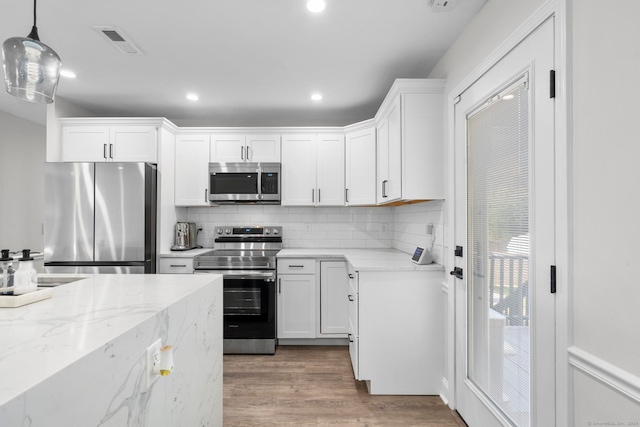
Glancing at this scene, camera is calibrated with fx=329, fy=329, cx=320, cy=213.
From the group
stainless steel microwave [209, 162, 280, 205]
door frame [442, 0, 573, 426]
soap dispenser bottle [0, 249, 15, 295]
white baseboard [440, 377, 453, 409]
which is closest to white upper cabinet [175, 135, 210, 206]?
stainless steel microwave [209, 162, 280, 205]

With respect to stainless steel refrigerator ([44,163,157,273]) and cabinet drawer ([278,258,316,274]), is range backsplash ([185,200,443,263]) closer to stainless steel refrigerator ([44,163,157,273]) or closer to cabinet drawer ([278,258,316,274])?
cabinet drawer ([278,258,316,274])

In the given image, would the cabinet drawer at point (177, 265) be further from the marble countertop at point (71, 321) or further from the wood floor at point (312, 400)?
the marble countertop at point (71, 321)

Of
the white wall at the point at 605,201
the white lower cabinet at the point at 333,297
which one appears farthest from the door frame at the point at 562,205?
the white lower cabinet at the point at 333,297

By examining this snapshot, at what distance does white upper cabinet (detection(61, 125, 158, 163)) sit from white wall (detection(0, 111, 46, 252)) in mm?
1352

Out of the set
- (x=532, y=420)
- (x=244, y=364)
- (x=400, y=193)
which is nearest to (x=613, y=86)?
(x=532, y=420)

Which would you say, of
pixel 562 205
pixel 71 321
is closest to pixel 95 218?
pixel 71 321

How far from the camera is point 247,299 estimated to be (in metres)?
3.25

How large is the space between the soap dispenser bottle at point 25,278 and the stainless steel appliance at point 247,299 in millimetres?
2157

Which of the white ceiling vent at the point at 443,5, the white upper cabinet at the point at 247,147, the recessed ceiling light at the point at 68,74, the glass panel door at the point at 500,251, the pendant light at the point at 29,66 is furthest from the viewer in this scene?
the white upper cabinet at the point at 247,147

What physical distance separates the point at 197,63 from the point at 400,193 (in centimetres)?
189

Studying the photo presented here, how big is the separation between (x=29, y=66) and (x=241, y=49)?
1430mm

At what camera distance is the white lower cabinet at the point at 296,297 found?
3324 mm

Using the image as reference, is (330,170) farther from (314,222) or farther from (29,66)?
(29,66)

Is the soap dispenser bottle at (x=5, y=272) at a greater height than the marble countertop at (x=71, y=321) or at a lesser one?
greater
